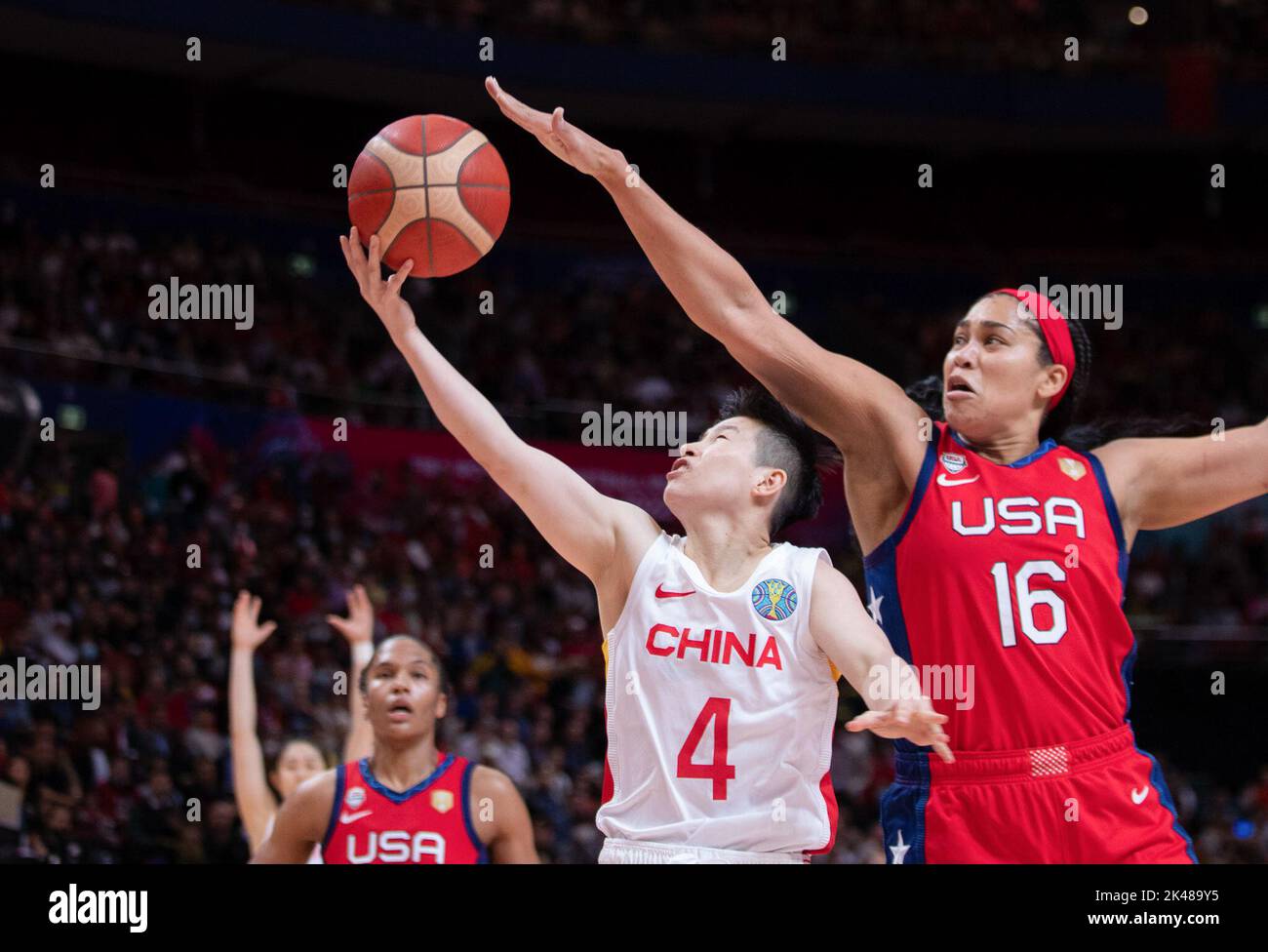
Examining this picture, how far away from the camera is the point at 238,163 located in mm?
17969

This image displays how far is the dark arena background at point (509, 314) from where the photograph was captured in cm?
1133

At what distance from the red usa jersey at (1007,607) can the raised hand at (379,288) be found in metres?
1.34

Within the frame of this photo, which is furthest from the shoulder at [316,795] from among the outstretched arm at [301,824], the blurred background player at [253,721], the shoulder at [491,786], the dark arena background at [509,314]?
the dark arena background at [509,314]

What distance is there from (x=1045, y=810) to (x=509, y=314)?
558 inches

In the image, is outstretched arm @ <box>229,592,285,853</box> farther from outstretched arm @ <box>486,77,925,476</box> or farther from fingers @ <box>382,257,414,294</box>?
outstretched arm @ <box>486,77,925,476</box>

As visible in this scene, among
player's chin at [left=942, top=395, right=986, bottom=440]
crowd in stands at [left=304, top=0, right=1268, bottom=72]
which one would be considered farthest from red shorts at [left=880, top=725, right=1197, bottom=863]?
crowd in stands at [left=304, top=0, right=1268, bottom=72]

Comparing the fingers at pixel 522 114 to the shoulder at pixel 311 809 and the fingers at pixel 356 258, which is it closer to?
the fingers at pixel 356 258

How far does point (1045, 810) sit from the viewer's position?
3783 millimetres

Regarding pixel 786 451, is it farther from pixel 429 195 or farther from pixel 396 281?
pixel 429 195

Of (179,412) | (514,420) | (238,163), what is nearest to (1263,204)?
(514,420)

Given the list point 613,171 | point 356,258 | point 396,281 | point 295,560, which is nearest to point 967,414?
point 613,171

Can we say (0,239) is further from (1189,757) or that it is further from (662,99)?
(1189,757)
